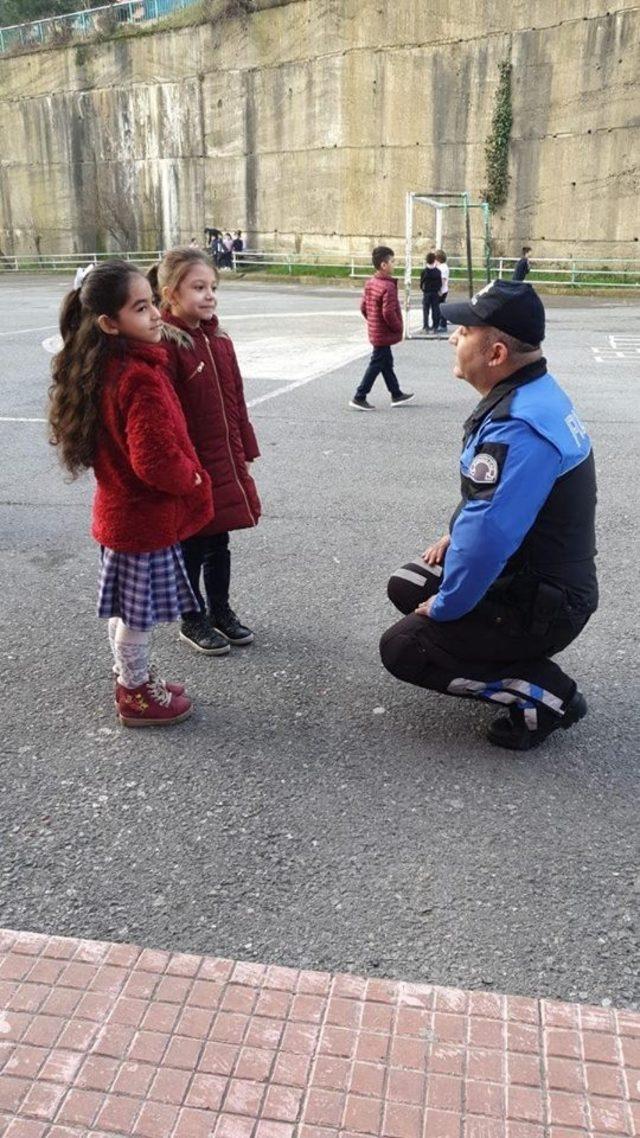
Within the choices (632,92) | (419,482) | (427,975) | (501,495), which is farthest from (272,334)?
(632,92)

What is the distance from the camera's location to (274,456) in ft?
25.2

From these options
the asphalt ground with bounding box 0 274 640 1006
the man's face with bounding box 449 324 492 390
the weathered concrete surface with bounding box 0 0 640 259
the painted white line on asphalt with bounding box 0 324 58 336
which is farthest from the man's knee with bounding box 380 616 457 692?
the weathered concrete surface with bounding box 0 0 640 259

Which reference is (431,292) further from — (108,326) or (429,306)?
(108,326)

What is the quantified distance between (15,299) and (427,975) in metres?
24.2

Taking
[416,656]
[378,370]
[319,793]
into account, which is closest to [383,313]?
[378,370]

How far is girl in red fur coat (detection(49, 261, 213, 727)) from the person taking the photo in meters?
3.11

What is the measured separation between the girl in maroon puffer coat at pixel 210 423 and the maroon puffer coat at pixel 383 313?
5686 millimetres

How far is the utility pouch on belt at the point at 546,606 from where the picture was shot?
3.18m

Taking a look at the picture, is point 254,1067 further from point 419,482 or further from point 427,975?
point 419,482

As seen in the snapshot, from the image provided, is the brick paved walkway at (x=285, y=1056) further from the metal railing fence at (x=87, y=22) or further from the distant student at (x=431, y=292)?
the metal railing fence at (x=87, y=22)

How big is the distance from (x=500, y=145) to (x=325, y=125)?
6410 mm

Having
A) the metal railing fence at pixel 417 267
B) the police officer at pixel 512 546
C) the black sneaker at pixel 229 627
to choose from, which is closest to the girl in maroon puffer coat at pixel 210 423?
the black sneaker at pixel 229 627

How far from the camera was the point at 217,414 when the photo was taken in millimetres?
3910

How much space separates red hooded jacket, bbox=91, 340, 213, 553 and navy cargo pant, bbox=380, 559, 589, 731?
96cm
